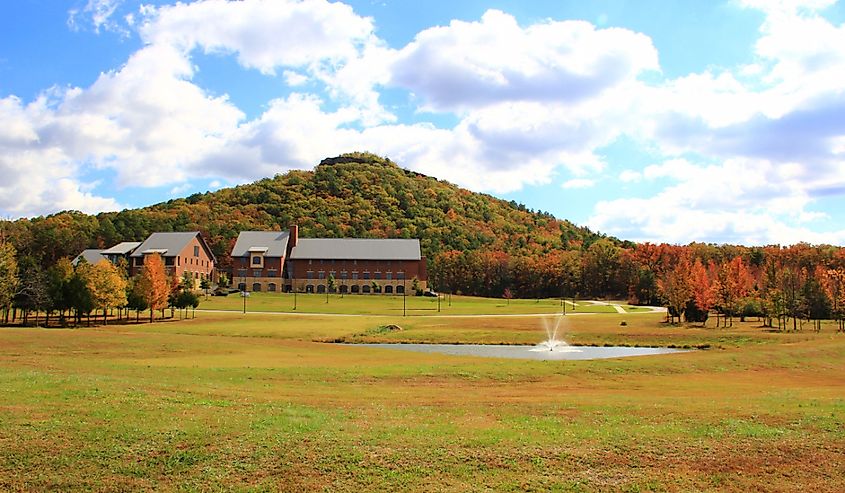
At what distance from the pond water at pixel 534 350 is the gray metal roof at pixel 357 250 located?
94405mm

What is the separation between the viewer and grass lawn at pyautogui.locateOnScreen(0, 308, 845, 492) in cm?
1238

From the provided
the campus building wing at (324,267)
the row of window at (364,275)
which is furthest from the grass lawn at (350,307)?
the row of window at (364,275)

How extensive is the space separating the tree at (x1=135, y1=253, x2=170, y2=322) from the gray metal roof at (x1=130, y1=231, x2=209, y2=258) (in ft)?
170

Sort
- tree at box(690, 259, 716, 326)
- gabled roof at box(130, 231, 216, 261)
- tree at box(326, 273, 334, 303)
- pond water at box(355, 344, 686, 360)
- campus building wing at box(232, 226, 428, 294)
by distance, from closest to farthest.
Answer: pond water at box(355, 344, 686, 360) → tree at box(690, 259, 716, 326) → gabled roof at box(130, 231, 216, 261) → tree at box(326, 273, 334, 303) → campus building wing at box(232, 226, 428, 294)

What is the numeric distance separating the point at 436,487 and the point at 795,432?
31.3 feet

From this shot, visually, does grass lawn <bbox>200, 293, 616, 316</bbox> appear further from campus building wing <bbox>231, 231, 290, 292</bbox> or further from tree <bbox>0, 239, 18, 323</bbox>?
tree <bbox>0, 239, 18, 323</bbox>

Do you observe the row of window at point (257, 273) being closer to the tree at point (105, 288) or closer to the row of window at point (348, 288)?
the row of window at point (348, 288)

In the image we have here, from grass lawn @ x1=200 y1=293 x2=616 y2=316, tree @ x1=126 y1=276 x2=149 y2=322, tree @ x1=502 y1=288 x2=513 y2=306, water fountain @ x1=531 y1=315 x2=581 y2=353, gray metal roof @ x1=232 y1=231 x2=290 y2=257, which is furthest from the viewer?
tree @ x1=502 y1=288 x2=513 y2=306

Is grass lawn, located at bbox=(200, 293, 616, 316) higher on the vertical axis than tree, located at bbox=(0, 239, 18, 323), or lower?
lower

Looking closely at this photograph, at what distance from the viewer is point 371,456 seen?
1333 cm

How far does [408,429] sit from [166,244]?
4853 inches

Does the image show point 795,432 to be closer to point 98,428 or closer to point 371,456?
point 371,456

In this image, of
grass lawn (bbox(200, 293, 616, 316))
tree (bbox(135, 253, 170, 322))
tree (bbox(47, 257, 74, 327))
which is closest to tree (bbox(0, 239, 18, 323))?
tree (bbox(47, 257, 74, 327))

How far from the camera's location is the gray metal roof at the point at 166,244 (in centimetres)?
12656
